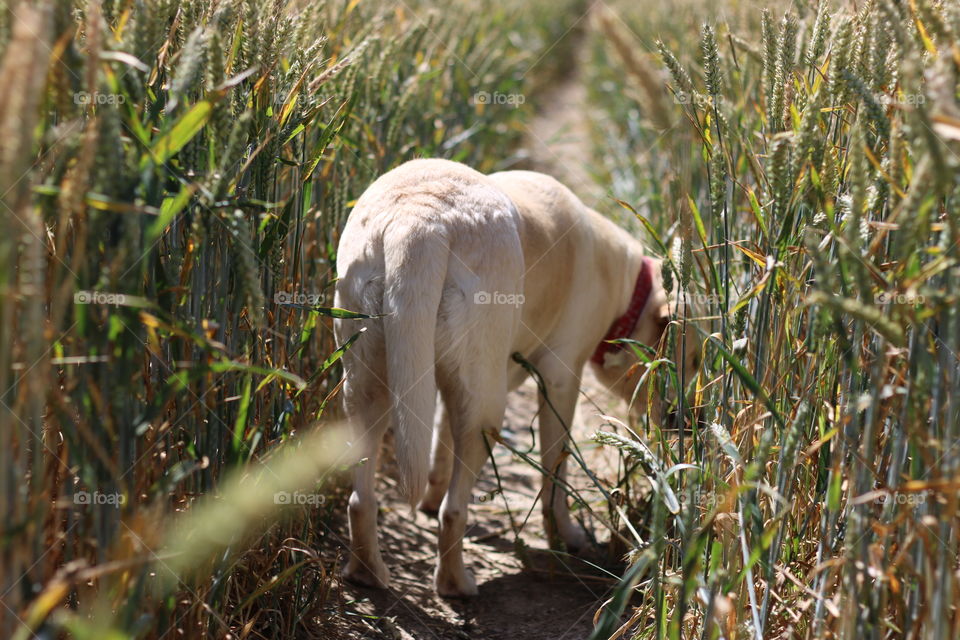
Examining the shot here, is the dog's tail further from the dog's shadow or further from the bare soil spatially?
the dog's shadow

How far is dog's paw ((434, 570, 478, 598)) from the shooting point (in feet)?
9.52

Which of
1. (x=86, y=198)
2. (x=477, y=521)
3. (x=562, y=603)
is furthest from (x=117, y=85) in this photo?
(x=477, y=521)

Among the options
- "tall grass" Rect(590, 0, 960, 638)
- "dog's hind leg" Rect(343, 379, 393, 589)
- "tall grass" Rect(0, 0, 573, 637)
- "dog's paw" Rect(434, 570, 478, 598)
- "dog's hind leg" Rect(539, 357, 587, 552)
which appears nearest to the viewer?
"tall grass" Rect(0, 0, 573, 637)

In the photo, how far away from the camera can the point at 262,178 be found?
2053 millimetres

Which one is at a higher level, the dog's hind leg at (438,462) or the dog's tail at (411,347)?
the dog's tail at (411,347)

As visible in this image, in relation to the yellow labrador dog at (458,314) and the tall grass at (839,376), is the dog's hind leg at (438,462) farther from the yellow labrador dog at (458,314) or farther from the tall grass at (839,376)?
the tall grass at (839,376)

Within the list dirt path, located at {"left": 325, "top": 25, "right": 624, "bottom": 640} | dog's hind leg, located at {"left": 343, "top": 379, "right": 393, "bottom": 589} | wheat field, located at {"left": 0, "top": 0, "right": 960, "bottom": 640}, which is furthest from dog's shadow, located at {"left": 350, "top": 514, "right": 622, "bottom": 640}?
wheat field, located at {"left": 0, "top": 0, "right": 960, "bottom": 640}

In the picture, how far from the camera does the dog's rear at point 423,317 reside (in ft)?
7.81

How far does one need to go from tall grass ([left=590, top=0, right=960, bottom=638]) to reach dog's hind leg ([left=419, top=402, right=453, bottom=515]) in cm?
135

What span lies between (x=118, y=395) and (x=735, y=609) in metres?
1.36

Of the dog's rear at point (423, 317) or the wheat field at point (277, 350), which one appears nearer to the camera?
the wheat field at point (277, 350)

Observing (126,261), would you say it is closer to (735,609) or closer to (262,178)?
(262,178)

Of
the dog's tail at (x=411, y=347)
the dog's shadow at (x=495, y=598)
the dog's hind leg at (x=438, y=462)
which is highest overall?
the dog's tail at (x=411, y=347)

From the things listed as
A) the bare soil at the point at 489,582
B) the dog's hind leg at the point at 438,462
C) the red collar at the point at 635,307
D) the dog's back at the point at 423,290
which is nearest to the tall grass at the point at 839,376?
the bare soil at the point at 489,582
